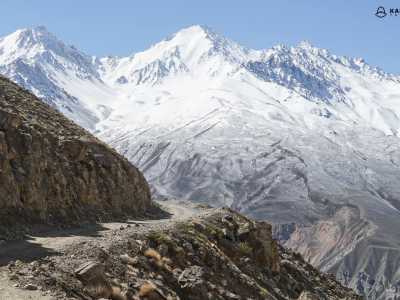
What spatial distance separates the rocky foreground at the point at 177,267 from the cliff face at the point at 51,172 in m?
3.65

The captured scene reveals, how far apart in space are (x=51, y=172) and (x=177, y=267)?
992 centimetres

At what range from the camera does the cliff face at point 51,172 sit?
3009 cm

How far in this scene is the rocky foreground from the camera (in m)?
19.6

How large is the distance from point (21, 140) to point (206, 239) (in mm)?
9054

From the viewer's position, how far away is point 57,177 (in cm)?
3397

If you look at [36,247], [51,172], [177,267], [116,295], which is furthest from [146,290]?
[51,172]

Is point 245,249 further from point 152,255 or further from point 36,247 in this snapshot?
point 36,247

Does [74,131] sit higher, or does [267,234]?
[74,131]

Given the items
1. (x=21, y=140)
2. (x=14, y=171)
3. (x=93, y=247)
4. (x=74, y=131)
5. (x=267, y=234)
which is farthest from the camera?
(x=74, y=131)

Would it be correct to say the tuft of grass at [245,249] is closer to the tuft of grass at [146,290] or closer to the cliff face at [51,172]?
the cliff face at [51,172]

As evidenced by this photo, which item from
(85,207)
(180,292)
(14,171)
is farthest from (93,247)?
(85,207)

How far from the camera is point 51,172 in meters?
33.8

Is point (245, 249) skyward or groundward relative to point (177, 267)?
skyward

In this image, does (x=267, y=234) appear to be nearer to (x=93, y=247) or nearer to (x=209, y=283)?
(x=209, y=283)
